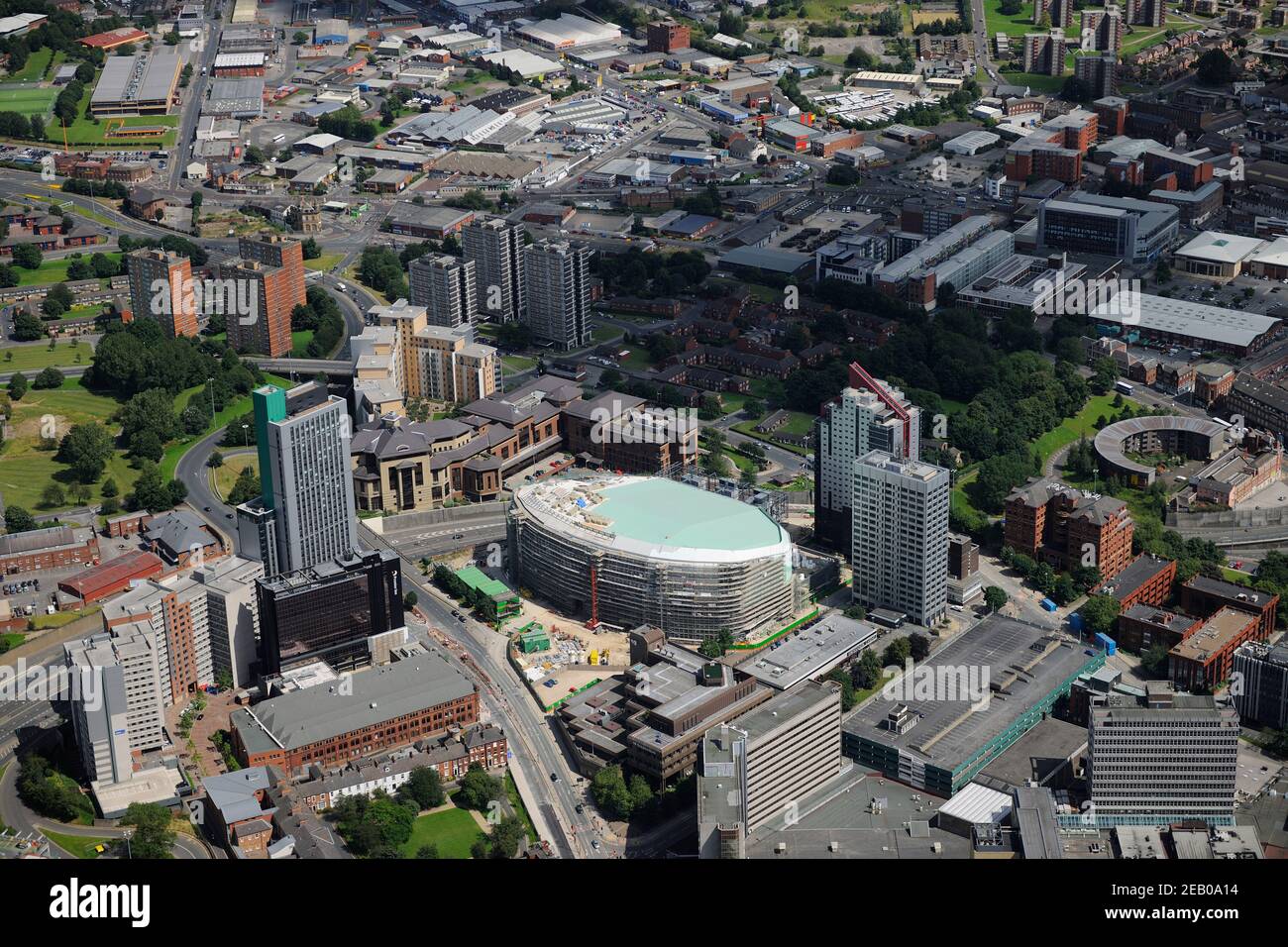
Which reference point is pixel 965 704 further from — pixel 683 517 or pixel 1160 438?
pixel 1160 438

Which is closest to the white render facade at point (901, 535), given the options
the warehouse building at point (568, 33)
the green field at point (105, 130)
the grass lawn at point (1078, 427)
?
the grass lawn at point (1078, 427)

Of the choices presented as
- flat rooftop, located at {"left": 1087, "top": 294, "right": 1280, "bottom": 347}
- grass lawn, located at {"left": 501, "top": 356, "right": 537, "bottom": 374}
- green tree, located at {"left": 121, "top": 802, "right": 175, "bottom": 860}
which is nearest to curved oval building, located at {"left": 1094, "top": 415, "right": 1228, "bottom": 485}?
flat rooftop, located at {"left": 1087, "top": 294, "right": 1280, "bottom": 347}

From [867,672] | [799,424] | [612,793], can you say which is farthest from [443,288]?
[612,793]

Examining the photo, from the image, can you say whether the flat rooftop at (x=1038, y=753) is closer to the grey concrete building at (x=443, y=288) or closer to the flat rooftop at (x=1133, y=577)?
the flat rooftop at (x=1133, y=577)

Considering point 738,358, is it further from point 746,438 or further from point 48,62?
point 48,62

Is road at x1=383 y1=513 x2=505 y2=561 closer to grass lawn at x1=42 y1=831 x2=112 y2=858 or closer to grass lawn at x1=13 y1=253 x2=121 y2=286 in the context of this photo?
grass lawn at x1=42 y1=831 x2=112 y2=858

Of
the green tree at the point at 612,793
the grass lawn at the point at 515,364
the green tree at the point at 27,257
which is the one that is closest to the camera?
the green tree at the point at 612,793
